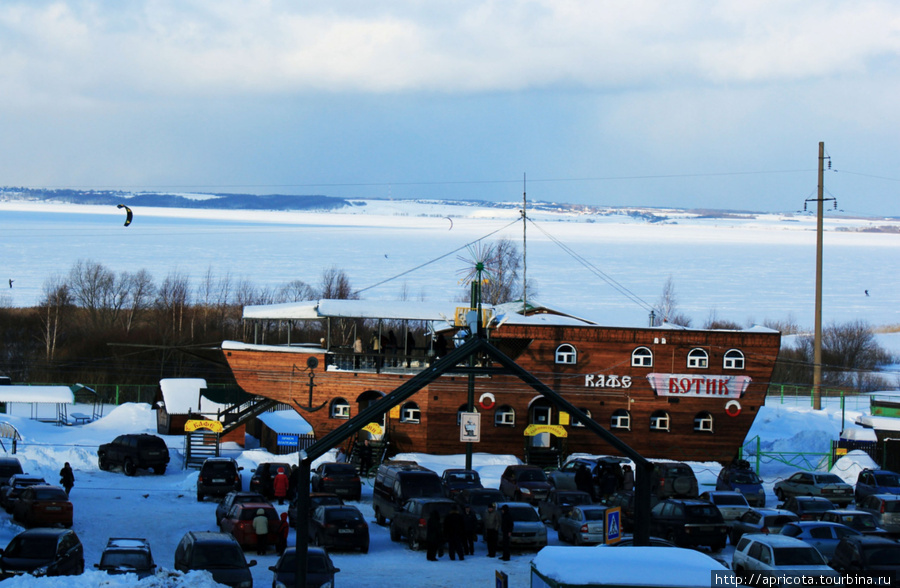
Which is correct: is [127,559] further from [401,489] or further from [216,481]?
[216,481]

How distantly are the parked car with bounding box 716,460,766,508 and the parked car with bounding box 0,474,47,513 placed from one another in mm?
22169

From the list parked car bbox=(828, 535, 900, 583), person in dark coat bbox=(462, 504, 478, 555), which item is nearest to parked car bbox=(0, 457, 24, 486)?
person in dark coat bbox=(462, 504, 478, 555)

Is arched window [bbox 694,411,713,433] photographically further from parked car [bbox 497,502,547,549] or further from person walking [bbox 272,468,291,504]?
person walking [bbox 272,468,291,504]

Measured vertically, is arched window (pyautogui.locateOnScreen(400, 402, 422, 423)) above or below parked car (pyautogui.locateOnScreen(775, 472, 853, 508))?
above

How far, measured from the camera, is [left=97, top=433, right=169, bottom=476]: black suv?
36.4 m

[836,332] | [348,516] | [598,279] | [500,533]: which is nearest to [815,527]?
[500,533]

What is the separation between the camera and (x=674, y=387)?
40562 millimetres

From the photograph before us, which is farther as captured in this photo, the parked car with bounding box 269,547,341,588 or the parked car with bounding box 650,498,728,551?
the parked car with bounding box 650,498,728,551

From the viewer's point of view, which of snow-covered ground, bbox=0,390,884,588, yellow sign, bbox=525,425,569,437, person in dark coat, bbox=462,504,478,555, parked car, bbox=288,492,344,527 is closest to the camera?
snow-covered ground, bbox=0,390,884,588

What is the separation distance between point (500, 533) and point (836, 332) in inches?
2727

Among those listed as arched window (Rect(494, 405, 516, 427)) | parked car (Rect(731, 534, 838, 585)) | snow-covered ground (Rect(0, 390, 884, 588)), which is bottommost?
snow-covered ground (Rect(0, 390, 884, 588))

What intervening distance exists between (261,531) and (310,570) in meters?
5.07

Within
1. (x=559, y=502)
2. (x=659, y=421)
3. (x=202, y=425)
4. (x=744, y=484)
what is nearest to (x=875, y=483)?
(x=744, y=484)

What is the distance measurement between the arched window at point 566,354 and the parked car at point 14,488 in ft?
66.8
